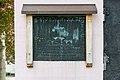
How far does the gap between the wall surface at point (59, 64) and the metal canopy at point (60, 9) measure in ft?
0.34

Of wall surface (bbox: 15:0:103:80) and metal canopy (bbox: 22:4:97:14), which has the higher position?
metal canopy (bbox: 22:4:97:14)

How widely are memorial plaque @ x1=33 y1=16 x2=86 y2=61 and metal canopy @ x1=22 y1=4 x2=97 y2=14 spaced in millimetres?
178

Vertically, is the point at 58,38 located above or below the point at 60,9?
below

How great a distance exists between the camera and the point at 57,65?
5.62 meters

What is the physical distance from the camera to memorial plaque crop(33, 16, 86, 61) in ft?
18.6

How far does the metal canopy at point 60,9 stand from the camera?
215 inches

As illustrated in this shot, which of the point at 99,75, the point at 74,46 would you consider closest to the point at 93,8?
the point at 74,46

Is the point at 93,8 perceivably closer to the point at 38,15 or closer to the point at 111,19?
the point at 111,19

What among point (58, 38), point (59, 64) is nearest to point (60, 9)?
point (58, 38)

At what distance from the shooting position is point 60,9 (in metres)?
5.51

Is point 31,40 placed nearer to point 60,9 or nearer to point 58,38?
point 58,38

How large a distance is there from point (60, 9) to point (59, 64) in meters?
0.83

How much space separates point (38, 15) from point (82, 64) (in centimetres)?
99

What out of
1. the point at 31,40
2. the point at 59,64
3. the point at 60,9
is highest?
the point at 60,9
